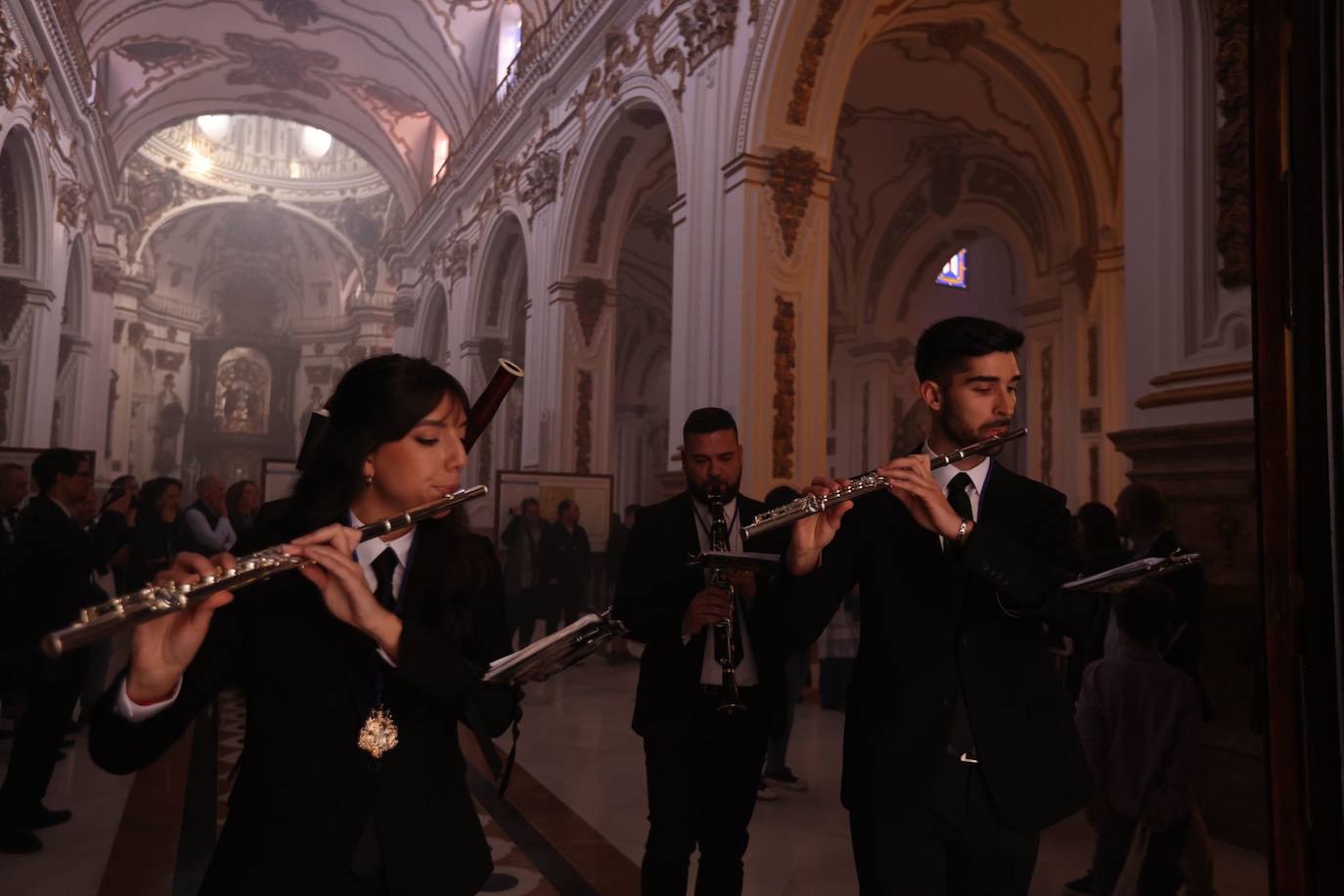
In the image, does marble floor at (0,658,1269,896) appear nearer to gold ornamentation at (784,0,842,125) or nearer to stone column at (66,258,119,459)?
gold ornamentation at (784,0,842,125)

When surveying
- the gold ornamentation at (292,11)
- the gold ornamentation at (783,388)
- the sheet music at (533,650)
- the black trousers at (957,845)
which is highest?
the gold ornamentation at (292,11)

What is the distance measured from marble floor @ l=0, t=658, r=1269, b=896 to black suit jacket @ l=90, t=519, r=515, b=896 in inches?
85.9

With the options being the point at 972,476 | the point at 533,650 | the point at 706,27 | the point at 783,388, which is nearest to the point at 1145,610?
the point at 972,476

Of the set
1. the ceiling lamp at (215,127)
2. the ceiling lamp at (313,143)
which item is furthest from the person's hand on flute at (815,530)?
the ceiling lamp at (313,143)

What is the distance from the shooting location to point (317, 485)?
5.82ft

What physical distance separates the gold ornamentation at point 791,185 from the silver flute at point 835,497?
6.66 meters

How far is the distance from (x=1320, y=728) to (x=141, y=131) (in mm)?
25740

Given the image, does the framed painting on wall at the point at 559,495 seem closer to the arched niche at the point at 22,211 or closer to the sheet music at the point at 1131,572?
the sheet music at the point at 1131,572

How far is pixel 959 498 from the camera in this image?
7.09 feet

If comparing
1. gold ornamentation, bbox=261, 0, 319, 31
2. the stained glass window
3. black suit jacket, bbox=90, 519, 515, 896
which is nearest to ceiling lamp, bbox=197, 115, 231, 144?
gold ornamentation, bbox=261, 0, 319, 31

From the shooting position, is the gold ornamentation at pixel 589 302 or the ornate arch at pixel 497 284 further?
the ornate arch at pixel 497 284

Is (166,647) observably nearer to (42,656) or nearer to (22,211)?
(42,656)

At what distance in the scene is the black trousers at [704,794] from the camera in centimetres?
268

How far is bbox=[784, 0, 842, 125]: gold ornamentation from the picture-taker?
795 centimetres
